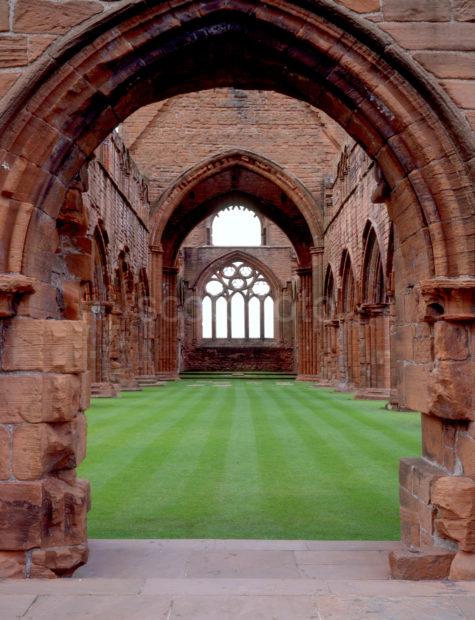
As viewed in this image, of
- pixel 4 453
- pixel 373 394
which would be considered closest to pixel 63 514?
pixel 4 453

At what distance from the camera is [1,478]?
3.28m

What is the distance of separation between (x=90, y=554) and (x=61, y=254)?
1697 mm

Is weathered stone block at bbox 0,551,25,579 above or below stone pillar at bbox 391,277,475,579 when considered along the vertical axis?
below

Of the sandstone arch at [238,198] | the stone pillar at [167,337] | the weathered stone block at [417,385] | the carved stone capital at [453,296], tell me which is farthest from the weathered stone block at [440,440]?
the stone pillar at [167,337]

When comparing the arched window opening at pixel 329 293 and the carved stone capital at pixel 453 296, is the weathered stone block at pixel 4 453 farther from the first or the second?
the arched window opening at pixel 329 293

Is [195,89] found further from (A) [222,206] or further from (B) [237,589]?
(A) [222,206]

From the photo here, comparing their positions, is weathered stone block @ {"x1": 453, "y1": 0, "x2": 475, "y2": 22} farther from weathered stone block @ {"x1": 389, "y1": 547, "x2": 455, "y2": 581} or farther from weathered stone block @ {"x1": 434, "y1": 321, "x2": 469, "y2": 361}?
weathered stone block @ {"x1": 389, "y1": 547, "x2": 455, "y2": 581}

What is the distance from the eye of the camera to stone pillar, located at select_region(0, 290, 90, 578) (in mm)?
3252

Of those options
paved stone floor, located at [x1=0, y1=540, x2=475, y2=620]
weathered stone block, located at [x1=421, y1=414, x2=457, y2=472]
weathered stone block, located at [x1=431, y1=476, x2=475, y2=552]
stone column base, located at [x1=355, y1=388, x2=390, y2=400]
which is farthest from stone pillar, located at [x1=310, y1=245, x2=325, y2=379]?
weathered stone block, located at [x1=431, y1=476, x2=475, y2=552]

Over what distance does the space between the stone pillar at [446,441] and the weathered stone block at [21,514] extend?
1.68 m

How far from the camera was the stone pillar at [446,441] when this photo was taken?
10.3ft

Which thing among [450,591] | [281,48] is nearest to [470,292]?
[450,591]

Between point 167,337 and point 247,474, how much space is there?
1966 cm

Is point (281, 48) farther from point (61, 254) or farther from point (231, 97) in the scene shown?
point (231, 97)
